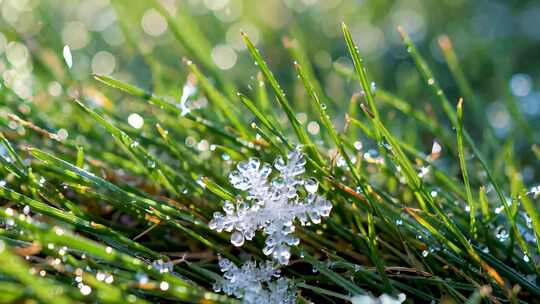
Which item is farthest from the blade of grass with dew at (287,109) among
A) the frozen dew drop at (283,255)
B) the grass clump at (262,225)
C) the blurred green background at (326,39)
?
the blurred green background at (326,39)

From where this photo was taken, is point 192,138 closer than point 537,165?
Yes

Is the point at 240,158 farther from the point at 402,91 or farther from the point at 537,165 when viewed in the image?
the point at 537,165

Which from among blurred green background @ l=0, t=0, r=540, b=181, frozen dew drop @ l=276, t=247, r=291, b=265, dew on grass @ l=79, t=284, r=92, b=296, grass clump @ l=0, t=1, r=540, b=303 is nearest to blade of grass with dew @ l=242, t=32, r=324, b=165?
grass clump @ l=0, t=1, r=540, b=303

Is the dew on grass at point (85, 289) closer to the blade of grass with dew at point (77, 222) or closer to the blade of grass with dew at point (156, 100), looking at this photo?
the blade of grass with dew at point (77, 222)

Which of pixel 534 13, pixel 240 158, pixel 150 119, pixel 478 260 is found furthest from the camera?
pixel 534 13

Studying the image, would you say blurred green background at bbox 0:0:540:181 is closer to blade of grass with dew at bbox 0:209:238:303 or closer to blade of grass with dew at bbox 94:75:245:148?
blade of grass with dew at bbox 94:75:245:148

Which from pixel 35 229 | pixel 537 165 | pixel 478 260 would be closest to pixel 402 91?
pixel 537 165

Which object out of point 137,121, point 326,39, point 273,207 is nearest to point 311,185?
point 273,207
